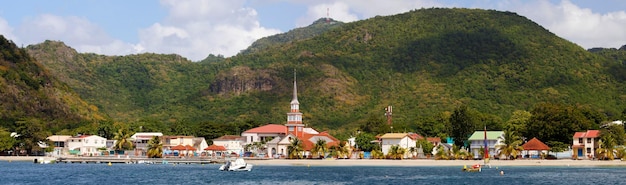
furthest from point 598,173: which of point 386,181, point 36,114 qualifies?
point 36,114

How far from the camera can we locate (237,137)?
172750mm

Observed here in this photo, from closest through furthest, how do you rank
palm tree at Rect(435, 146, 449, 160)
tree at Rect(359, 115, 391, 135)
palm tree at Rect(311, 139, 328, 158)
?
palm tree at Rect(435, 146, 449, 160), palm tree at Rect(311, 139, 328, 158), tree at Rect(359, 115, 391, 135)

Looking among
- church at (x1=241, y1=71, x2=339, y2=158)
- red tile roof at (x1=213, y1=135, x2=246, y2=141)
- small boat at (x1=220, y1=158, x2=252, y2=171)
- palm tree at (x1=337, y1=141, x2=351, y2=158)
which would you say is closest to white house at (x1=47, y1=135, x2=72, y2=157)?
red tile roof at (x1=213, y1=135, x2=246, y2=141)

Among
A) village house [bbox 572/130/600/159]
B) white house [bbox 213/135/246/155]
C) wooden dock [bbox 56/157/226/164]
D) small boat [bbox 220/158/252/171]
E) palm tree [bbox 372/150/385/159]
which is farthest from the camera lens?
white house [bbox 213/135/246/155]

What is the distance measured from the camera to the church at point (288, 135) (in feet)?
511

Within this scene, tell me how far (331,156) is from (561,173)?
53797mm

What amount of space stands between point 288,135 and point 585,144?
179ft

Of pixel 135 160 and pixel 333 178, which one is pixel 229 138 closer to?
pixel 135 160

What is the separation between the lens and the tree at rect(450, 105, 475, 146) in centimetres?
15112

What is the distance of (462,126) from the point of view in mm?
151000

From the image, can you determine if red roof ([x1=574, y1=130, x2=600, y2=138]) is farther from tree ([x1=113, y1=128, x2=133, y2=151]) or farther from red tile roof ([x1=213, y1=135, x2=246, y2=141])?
tree ([x1=113, y1=128, x2=133, y2=151])

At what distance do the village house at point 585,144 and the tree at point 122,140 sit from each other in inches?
3343

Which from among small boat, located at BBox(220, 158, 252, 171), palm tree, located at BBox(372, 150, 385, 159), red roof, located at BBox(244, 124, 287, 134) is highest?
red roof, located at BBox(244, 124, 287, 134)

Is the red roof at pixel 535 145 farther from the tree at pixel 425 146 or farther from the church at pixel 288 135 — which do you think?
the church at pixel 288 135
